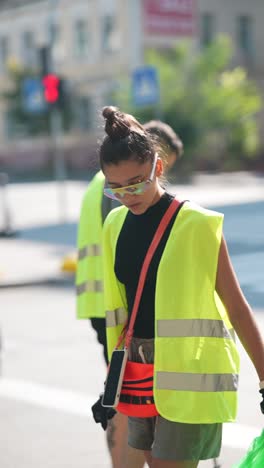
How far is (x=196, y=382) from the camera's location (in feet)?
11.5

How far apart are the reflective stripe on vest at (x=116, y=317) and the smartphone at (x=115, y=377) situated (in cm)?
15

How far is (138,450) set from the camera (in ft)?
12.8

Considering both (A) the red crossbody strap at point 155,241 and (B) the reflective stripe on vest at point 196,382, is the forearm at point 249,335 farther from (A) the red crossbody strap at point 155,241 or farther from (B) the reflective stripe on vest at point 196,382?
(A) the red crossbody strap at point 155,241

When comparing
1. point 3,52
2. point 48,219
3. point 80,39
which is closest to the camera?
point 48,219

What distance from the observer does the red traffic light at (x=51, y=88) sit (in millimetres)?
22594

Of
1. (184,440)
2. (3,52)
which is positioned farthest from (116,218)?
(3,52)

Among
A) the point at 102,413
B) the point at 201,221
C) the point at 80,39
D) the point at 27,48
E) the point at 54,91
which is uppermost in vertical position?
the point at 201,221

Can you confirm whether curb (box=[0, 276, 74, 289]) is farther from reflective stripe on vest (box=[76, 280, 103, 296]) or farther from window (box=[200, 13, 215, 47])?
window (box=[200, 13, 215, 47])

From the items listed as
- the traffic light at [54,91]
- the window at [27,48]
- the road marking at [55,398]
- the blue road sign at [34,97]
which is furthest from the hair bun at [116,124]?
the window at [27,48]

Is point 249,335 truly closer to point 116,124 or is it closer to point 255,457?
point 255,457

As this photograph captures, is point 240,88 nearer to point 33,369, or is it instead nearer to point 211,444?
point 33,369

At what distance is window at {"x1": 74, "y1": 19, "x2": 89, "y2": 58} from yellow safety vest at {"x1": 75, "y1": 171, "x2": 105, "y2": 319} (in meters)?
49.0

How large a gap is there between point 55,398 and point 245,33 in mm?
48974

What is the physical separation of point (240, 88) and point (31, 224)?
64.7 feet
